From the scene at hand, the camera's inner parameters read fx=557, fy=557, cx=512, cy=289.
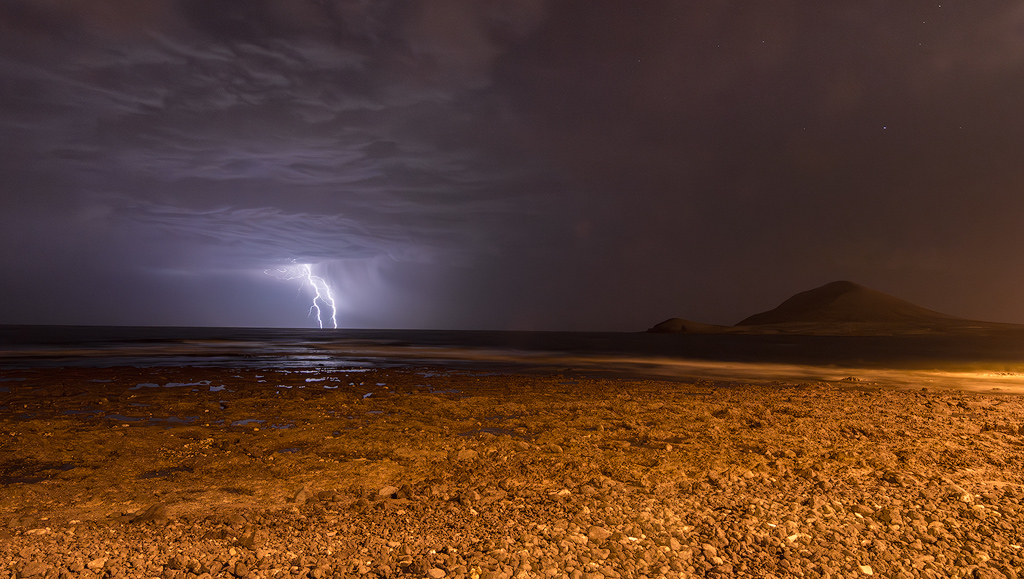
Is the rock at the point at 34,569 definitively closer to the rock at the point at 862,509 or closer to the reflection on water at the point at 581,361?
the rock at the point at 862,509

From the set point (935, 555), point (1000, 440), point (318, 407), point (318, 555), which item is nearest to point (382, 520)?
point (318, 555)

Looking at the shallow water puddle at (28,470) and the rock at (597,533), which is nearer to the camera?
the rock at (597,533)

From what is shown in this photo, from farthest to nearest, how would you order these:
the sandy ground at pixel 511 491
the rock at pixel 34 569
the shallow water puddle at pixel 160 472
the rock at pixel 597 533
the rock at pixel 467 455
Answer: the rock at pixel 467 455, the shallow water puddle at pixel 160 472, the rock at pixel 597 533, the sandy ground at pixel 511 491, the rock at pixel 34 569

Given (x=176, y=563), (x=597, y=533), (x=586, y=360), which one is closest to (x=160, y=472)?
(x=176, y=563)

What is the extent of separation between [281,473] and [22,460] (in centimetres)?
422

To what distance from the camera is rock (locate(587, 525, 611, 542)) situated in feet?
16.4

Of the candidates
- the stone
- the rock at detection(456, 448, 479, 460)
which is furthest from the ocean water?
the stone

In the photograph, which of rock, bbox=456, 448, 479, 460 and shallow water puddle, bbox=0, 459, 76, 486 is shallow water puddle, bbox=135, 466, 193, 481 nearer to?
shallow water puddle, bbox=0, 459, 76, 486

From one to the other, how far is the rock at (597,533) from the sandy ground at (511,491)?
0.02m

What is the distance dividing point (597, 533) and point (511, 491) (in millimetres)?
1678

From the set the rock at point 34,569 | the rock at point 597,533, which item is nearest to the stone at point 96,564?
the rock at point 34,569

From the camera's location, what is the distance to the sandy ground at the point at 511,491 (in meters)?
4.57

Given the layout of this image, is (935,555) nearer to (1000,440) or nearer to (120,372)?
(1000,440)

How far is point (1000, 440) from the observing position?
9359 mm
